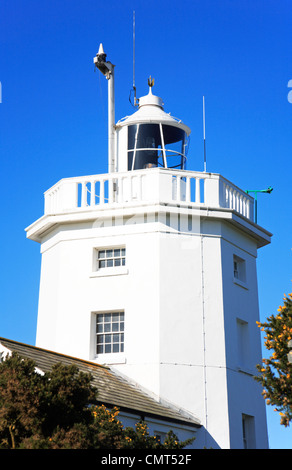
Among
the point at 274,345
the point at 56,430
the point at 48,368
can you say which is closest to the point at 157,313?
the point at 48,368

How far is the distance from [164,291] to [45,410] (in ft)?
30.4

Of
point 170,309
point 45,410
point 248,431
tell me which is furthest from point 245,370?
point 45,410

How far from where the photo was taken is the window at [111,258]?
2216cm

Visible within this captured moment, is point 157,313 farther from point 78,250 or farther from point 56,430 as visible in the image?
point 56,430

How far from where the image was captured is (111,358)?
21125 millimetres

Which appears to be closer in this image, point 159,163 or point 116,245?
point 116,245

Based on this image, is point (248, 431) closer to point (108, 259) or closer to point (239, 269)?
point (239, 269)

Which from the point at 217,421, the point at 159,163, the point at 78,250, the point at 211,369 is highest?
the point at 159,163

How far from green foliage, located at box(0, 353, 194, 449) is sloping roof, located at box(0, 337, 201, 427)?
3.63 meters

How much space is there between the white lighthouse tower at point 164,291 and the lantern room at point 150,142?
42.1 inches

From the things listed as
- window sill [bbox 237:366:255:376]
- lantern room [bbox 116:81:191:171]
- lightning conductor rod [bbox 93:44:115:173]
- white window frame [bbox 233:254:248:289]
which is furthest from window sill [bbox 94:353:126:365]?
lightning conductor rod [bbox 93:44:115:173]

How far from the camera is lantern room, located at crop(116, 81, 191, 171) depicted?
23875 millimetres

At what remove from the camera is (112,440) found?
13617 mm

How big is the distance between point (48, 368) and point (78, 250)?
6186 mm
